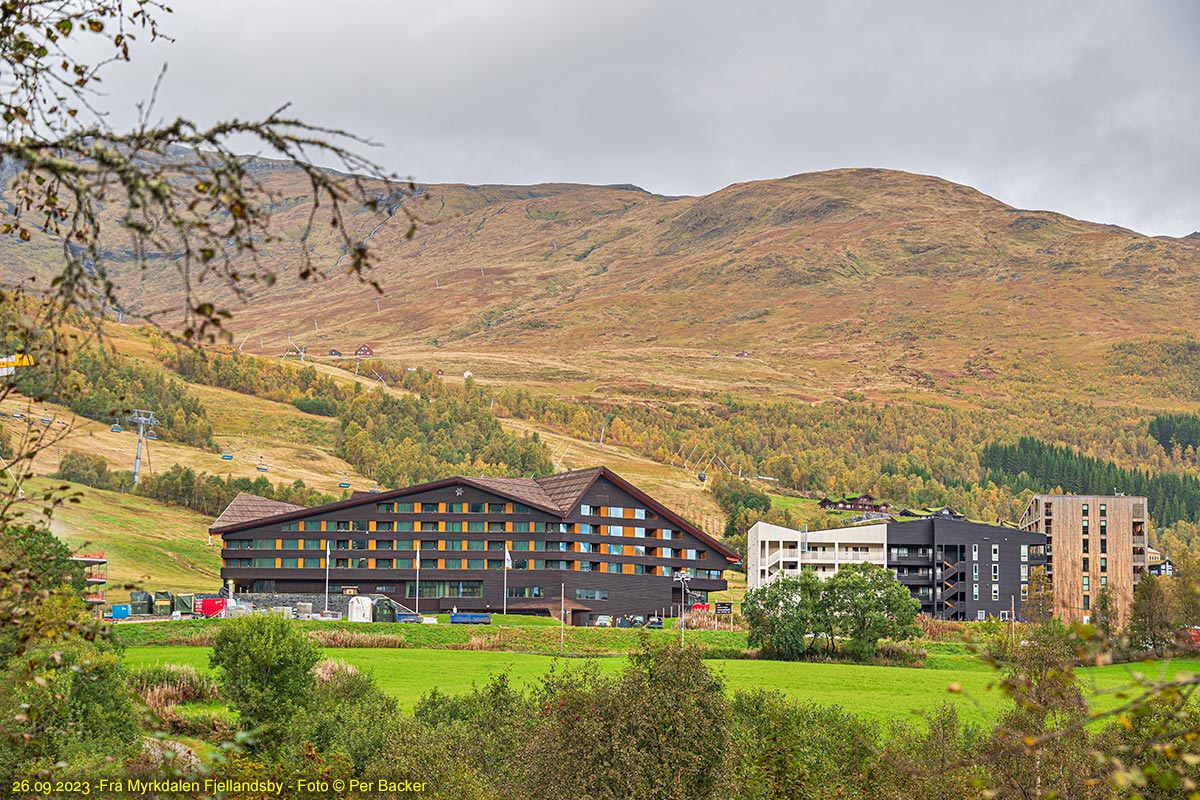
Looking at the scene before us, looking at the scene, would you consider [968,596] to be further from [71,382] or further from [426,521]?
[71,382]

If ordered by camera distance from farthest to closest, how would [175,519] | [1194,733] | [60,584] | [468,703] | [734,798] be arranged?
[175,519]
[468,703]
[734,798]
[60,584]
[1194,733]

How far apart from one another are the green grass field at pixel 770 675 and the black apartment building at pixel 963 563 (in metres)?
59.7

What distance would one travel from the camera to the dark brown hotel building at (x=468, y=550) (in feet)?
470

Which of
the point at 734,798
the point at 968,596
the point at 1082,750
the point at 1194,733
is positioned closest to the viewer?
the point at 1194,733

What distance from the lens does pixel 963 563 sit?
165875mm

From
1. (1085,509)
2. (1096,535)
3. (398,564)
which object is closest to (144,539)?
(398,564)

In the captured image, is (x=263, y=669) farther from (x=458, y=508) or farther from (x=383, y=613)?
(x=458, y=508)

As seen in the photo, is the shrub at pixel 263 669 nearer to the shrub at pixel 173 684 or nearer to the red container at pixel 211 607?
the shrub at pixel 173 684

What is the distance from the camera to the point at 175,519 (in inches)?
7623

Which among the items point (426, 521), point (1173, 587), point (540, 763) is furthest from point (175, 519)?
point (540, 763)

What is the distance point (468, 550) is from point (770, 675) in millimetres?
59319

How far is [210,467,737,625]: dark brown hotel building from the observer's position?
14312 centimetres

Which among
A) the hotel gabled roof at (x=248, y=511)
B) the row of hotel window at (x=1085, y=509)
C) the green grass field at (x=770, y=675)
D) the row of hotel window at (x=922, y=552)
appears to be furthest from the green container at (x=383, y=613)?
the row of hotel window at (x=1085, y=509)

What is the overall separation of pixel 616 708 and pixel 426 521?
4039 inches
